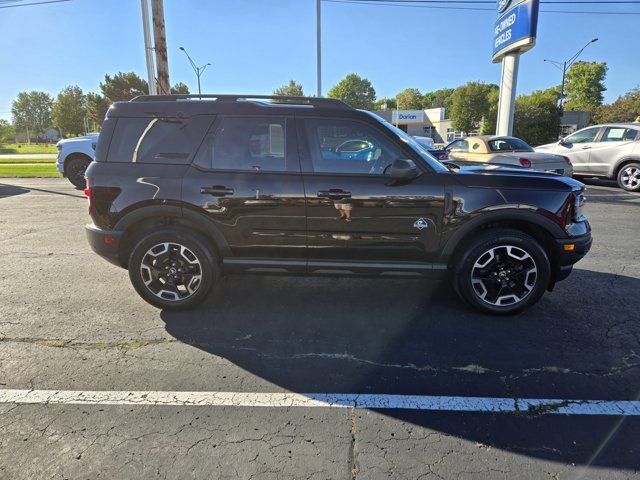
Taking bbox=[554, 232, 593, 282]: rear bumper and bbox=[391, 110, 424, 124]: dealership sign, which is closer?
bbox=[554, 232, 593, 282]: rear bumper

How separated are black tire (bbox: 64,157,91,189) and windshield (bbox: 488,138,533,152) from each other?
1165 centimetres

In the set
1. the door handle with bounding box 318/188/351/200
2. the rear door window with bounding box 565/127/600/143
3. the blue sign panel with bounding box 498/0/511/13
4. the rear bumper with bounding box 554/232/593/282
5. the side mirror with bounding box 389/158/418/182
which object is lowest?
the rear bumper with bounding box 554/232/593/282

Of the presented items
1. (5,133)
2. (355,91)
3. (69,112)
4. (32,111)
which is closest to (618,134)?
(69,112)

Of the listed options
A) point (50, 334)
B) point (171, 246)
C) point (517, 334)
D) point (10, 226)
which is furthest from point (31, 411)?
point (10, 226)

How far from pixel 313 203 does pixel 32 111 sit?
162 metres

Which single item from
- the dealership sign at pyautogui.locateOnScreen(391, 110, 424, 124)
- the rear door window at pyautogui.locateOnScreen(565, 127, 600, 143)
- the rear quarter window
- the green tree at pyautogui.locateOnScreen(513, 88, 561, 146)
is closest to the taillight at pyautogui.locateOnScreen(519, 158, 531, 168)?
the rear door window at pyautogui.locateOnScreen(565, 127, 600, 143)

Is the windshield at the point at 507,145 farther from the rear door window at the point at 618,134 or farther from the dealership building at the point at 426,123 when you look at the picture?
the dealership building at the point at 426,123

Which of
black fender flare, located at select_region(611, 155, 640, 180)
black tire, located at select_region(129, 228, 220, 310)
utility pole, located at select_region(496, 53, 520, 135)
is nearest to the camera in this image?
black tire, located at select_region(129, 228, 220, 310)

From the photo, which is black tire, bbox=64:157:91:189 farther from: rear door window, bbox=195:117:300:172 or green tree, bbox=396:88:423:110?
green tree, bbox=396:88:423:110

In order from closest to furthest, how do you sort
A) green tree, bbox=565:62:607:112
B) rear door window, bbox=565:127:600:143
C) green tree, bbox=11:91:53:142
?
rear door window, bbox=565:127:600:143 < green tree, bbox=565:62:607:112 < green tree, bbox=11:91:53:142

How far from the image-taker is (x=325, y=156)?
377cm

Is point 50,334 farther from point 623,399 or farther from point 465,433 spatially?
point 623,399

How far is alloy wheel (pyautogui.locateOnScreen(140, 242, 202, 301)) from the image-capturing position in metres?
3.92

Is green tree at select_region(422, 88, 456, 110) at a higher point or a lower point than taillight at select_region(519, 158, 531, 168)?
higher
